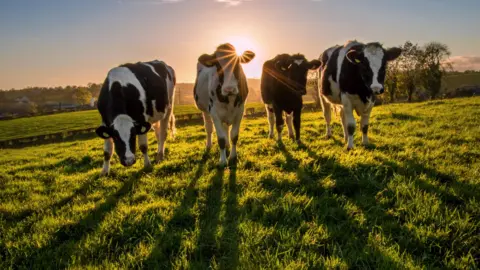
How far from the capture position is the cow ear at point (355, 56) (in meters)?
7.73

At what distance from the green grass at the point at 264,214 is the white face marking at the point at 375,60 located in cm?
160

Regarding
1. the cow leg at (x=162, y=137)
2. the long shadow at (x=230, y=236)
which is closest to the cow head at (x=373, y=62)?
the long shadow at (x=230, y=236)

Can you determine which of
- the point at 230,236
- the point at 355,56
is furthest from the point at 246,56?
the point at 230,236

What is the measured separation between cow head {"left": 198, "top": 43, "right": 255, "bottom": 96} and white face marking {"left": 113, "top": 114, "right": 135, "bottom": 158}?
2.10 metres

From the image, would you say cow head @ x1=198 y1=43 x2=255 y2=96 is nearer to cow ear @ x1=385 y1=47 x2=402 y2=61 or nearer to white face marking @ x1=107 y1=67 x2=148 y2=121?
white face marking @ x1=107 y1=67 x2=148 y2=121

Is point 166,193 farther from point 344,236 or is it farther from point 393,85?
point 393,85

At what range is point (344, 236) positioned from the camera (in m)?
3.91

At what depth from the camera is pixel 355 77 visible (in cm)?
814

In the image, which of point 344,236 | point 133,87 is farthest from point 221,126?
point 344,236

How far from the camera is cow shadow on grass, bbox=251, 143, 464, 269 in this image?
3.52 meters

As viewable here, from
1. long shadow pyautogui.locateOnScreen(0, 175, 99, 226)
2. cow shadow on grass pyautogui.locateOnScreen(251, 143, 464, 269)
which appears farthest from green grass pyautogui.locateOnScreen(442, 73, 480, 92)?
long shadow pyautogui.locateOnScreen(0, 175, 99, 226)

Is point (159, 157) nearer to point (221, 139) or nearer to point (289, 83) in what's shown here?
point (221, 139)

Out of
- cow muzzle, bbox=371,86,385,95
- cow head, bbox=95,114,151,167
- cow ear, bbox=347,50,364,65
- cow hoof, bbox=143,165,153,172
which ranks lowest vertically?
cow hoof, bbox=143,165,153,172

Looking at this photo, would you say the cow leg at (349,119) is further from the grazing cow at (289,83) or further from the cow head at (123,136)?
the cow head at (123,136)
